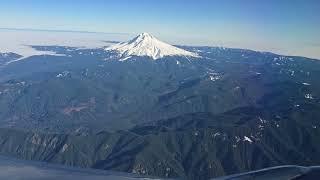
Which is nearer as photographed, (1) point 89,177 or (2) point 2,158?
(1) point 89,177

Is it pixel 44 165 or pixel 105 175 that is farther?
pixel 44 165

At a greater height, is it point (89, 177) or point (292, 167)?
point (292, 167)

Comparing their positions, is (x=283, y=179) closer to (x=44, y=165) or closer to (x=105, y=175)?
(x=105, y=175)

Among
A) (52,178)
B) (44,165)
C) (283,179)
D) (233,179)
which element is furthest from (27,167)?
(283,179)

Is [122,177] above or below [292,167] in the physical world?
below

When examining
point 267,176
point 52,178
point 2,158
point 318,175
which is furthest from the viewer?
point 2,158

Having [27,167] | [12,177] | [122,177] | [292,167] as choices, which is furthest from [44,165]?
[292,167]

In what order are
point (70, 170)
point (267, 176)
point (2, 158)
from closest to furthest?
point (267, 176) < point (70, 170) < point (2, 158)

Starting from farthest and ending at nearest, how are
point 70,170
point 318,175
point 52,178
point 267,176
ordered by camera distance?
point 70,170 → point 52,178 → point 267,176 → point 318,175

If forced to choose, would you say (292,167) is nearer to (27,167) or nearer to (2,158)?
(27,167)
